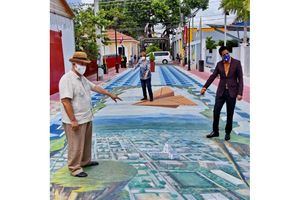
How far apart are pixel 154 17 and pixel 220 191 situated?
2.02 metres

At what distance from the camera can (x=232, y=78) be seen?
171 inches

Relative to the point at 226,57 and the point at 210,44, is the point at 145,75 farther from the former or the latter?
the point at 226,57

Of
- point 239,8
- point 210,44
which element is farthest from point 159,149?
point 239,8

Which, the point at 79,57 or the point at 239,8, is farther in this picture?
the point at 239,8

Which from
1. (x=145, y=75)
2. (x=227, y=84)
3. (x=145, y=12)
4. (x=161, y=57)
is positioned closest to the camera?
(x=227, y=84)

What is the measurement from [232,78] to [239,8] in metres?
0.70

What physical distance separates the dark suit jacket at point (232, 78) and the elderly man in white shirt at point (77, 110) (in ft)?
4.19

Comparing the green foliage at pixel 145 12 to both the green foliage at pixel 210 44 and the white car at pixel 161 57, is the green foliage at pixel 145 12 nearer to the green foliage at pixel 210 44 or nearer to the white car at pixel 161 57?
the white car at pixel 161 57

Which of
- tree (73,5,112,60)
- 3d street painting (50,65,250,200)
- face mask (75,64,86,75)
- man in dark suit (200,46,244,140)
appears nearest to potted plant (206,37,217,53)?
man in dark suit (200,46,244,140)

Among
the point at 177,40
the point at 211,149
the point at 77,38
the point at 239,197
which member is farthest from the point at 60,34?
the point at 239,197

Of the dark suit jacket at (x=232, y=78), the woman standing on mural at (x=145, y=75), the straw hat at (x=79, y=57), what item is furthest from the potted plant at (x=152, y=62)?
the straw hat at (x=79, y=57)

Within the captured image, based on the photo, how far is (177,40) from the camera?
4.95 m

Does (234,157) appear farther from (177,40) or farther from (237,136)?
(177,40)

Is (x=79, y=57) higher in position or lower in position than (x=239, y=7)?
lower
